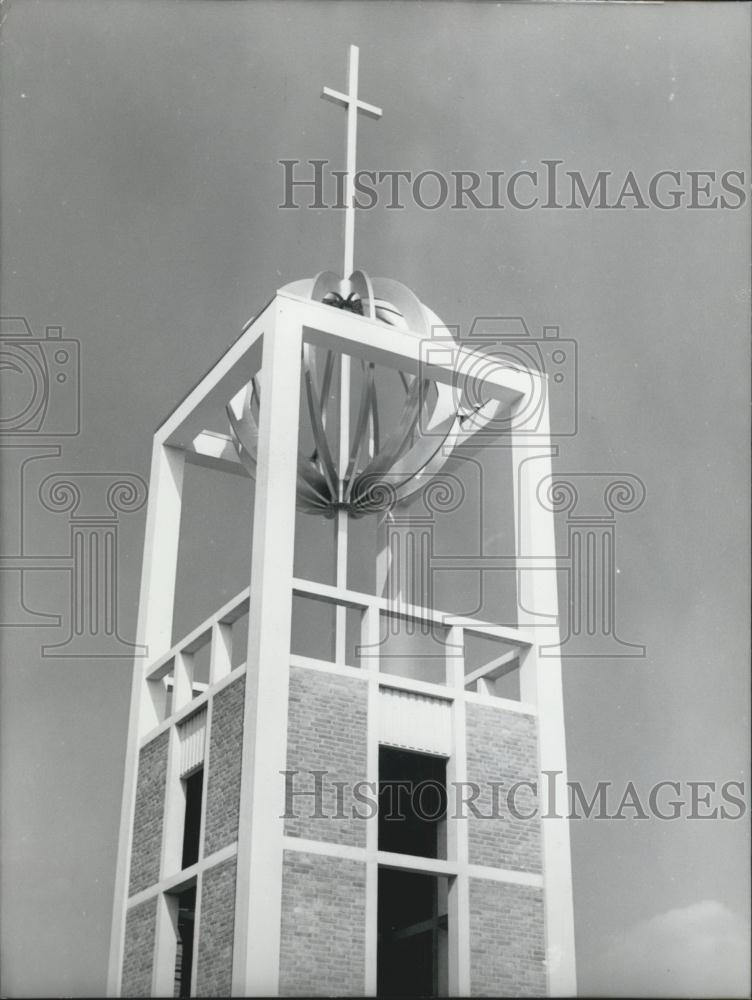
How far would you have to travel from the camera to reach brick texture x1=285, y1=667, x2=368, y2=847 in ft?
57.6

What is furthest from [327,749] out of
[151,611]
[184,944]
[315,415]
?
[184,944]

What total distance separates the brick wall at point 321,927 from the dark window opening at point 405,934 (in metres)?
2.62

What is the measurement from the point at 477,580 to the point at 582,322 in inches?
228

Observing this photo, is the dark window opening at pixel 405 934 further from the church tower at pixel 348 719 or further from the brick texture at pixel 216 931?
the brick texture at pixel 216 931

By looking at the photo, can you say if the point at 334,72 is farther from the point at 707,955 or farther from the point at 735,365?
the point at 707,955

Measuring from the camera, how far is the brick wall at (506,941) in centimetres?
1847

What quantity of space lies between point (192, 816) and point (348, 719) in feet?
13.1

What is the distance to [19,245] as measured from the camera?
75.3 ft

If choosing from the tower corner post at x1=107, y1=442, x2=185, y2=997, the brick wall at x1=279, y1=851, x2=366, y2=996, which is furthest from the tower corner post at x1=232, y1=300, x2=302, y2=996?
the tower corner post at x1=107, y1=442, x2=185, y2=997

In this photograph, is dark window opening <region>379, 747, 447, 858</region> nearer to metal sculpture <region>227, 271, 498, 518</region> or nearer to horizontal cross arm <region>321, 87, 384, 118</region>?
metal sculpture <region>227, 271, 498, 518</region>

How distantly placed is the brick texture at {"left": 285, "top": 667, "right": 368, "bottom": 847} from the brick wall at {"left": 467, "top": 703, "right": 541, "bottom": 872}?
1944 millimetres

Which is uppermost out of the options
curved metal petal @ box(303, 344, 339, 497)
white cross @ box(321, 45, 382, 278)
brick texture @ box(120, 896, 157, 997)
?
white cross @ box(321, 45, 382, 278)

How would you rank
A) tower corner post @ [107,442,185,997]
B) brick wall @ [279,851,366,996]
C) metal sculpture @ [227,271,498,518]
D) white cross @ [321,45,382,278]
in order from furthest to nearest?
1. white cross @ [321,45,382,278]
2. metal sculpture @ [227,271,498,518]
3. tower corner post @ [107,442,185,997]
4. brick wall @ [279,851,366,996]

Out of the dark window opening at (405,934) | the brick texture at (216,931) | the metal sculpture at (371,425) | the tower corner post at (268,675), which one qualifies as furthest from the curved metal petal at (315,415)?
the brick texture at (216,931)
